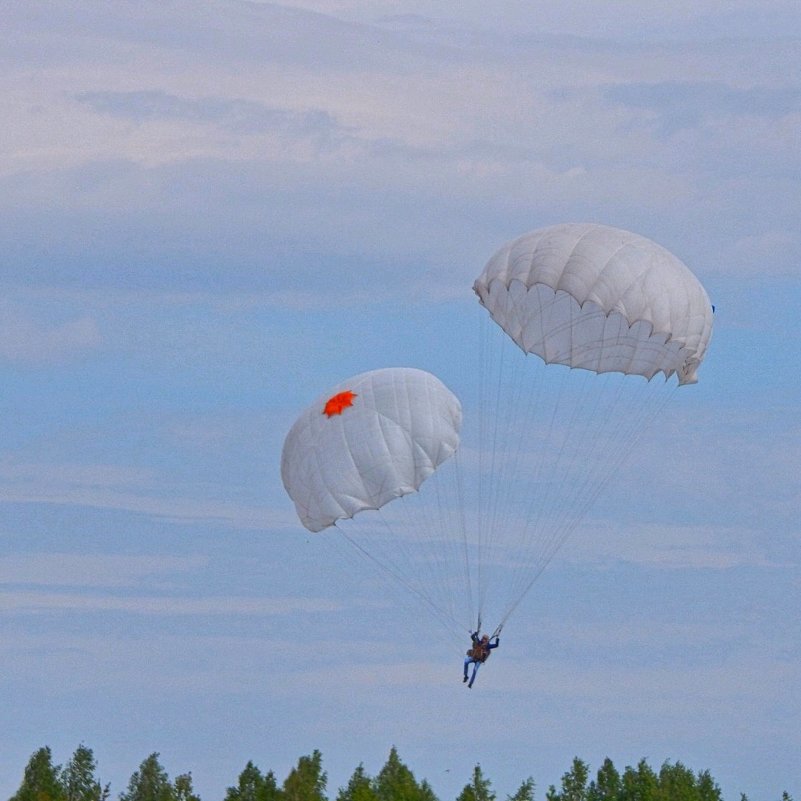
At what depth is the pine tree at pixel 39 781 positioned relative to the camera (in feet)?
366

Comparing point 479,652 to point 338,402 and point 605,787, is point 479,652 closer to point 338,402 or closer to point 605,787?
point 338,402

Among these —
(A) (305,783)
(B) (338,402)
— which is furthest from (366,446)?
(A) (305,783)

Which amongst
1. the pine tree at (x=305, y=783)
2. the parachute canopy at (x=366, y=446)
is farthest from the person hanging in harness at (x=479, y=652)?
the pine tree at (x=305, y=783)

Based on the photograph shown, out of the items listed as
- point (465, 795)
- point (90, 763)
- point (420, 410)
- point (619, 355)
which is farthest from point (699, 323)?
point (90, 763)

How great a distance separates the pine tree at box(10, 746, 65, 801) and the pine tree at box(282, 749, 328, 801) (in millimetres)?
11337

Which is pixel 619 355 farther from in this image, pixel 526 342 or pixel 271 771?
pixel 271 771

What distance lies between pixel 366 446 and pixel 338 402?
183cm

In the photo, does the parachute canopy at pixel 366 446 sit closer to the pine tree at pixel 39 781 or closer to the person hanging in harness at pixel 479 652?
Result: the person hanging in harness at pixel 479 652

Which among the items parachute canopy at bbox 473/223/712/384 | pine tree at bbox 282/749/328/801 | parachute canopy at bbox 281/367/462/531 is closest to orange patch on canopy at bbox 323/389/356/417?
parachute canopy at bbox 281/367/462/531

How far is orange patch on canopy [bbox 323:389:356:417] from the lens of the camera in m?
74.6

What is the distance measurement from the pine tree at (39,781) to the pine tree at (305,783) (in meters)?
11.3

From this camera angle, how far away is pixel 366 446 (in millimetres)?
73750

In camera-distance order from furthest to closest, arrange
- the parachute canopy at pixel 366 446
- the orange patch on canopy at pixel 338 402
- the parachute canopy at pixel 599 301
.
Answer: the orange patch on canopy at pixel 338 402
the parachute canopy at pixel 366 446
the parachute canopy at pixel 599 301

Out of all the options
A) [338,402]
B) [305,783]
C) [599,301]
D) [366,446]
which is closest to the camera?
[599,301]
